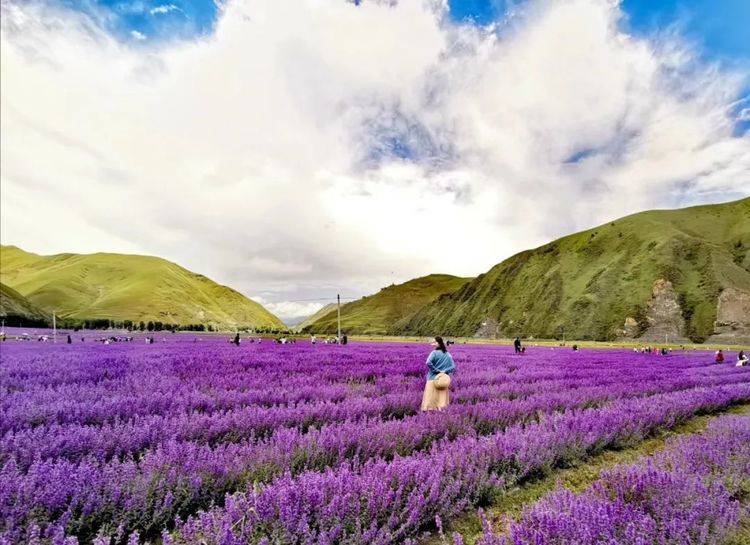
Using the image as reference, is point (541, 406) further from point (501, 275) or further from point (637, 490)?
point (501, 275)

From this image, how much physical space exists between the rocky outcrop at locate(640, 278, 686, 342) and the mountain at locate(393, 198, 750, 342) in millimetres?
121

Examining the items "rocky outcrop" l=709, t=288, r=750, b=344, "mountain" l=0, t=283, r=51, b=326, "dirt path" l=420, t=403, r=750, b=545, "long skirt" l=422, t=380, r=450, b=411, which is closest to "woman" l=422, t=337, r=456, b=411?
"long skirt" l=422, t=380, r=450, b=411

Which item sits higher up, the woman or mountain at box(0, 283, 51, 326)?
mountain at box(0, 283, 51, 326)

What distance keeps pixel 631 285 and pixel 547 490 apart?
75.0m

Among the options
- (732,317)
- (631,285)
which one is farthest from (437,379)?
(631,285)

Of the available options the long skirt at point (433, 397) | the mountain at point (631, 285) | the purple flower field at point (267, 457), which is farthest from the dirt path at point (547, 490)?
the mountain at point (631, 285)

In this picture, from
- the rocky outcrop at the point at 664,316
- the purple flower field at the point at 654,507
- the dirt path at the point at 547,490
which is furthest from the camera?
the rocky outcrop at the point at 664,316

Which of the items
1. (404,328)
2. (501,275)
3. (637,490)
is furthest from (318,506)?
(404,328)

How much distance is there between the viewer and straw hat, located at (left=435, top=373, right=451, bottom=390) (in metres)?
6.56

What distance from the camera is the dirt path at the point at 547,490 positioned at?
308cm

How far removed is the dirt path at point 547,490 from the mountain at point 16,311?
3868 inches

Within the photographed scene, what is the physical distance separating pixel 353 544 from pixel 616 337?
231ft

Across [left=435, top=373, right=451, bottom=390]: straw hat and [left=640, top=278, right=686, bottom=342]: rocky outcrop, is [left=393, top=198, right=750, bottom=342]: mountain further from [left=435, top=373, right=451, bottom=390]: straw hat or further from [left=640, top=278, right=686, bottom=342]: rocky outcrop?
[left=435, top=373, right=451, bottom=390]: straw hat

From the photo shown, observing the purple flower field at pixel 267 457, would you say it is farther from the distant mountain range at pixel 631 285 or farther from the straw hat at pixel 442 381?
the distant mountain range at pixel 631 285
